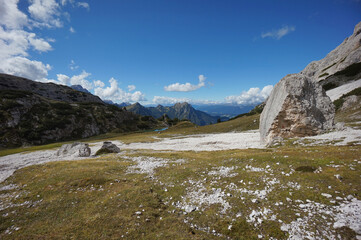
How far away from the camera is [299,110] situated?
108 feet

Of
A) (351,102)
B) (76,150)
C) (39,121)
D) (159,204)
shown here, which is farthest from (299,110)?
(39,121)

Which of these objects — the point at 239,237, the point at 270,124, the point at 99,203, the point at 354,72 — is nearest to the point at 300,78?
the point at 270,124

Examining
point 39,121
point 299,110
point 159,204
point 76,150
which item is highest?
point 39,121

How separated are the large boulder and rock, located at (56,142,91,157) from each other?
49.1m

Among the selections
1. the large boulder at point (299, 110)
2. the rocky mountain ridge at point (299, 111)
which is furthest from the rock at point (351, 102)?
the large boulder at point (299, 110)

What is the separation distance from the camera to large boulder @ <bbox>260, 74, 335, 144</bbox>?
1291 inches

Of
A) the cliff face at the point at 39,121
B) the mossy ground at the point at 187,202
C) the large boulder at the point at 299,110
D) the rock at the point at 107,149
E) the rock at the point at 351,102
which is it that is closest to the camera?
the mossy ground at the point at 187,202

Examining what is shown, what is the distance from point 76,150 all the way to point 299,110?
61.5 m

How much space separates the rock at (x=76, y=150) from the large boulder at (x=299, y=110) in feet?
161

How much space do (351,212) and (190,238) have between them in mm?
9041

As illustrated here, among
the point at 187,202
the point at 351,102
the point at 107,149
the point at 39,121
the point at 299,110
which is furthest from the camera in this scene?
the point at 39,121

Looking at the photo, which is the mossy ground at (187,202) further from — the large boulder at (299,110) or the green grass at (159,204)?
the large boulder at (299,110)

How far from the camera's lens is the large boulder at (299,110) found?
32781 mm

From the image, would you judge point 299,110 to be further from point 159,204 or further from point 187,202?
point 159,204
